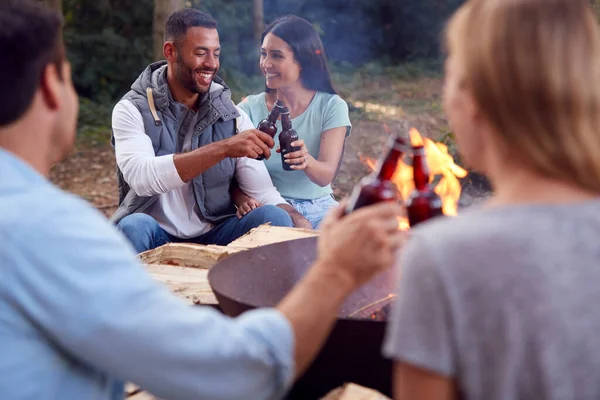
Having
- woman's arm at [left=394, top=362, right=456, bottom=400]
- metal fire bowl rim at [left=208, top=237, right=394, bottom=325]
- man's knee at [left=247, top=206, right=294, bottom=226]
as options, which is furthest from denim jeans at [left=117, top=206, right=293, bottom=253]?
woman's arm at [left=394, top=362, right=456, bottom=400]

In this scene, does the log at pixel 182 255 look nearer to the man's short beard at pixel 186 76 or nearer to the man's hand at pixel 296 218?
the man's hand at pixel 296 218

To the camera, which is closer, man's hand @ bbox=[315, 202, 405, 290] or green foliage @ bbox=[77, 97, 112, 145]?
man's hand @ bbox=[315, 202, 405, 290]

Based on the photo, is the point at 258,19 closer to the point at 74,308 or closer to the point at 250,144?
the point at 250,144

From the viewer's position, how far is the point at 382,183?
187 centimetres

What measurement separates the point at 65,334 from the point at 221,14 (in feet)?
35.1

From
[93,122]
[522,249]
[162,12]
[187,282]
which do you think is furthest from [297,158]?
[93,122]

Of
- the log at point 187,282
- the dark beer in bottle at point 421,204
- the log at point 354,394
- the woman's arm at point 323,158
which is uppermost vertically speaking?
the dark beer in bottle at point 421,204

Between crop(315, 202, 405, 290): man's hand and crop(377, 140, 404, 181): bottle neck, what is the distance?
144 millimetres

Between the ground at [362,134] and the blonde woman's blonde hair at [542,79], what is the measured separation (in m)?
5.02

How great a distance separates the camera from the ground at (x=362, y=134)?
820cm

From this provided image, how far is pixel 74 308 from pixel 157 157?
9.12 ft

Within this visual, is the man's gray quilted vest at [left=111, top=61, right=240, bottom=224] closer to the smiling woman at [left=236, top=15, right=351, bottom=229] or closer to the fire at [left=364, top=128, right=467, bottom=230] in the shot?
the smiling woman at [left=236, top=15, right=351, bottom=229]

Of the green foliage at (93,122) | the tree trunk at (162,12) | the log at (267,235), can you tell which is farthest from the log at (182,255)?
the green foliage at (93,122)

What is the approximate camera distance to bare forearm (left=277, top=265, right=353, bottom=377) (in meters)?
1.67
